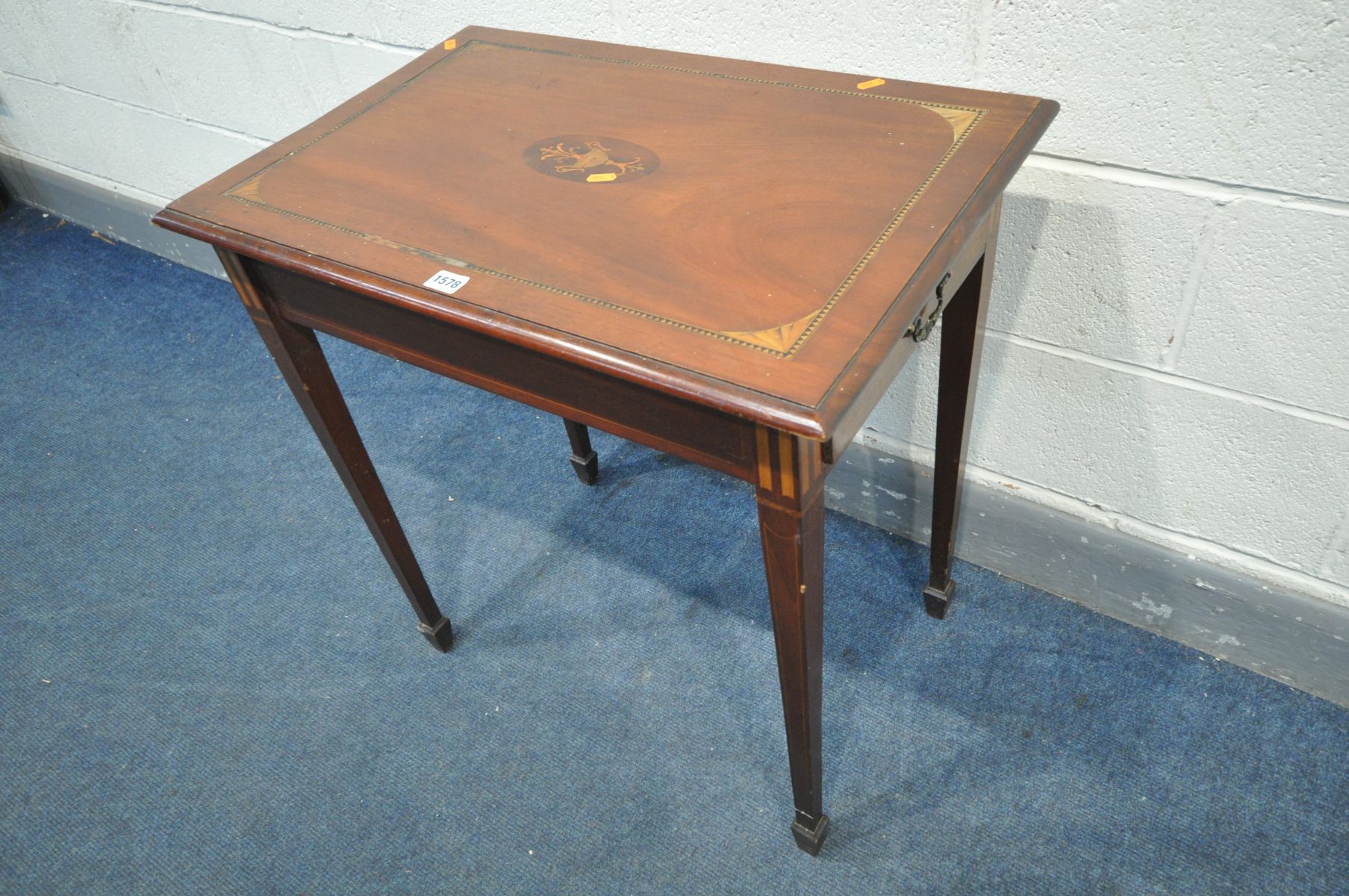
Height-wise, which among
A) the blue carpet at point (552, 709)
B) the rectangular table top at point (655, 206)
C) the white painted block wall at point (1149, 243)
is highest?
the rectangular table top at point (655, 206)

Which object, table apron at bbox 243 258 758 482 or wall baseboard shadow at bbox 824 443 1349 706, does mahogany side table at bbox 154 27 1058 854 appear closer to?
table apron at bbox 243 258 758 482

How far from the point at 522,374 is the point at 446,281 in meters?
0.11

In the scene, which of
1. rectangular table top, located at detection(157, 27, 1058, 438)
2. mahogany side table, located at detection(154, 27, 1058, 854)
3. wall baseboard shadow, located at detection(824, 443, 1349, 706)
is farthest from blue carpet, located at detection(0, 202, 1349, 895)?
rectangular table top, located at detection(157, 27, 1058, 438)

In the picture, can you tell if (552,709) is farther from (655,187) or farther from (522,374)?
(655,187)

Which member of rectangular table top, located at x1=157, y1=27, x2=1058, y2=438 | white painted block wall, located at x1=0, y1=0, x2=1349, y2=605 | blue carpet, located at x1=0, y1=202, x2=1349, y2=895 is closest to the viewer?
rectangular table top, located at x1=157, y1=27, x2=1058, y2=438

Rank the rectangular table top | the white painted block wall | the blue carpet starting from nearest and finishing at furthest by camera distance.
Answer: the rectangular table top, the white painted block wall, the blue carpet

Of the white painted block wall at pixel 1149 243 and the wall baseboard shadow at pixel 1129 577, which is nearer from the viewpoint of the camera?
the white painted block wall at pixel 1149 243

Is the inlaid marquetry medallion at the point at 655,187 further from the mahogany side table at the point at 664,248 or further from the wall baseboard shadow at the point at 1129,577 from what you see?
the wall baseboard shadow at the point at 1129,577

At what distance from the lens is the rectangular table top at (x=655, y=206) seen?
2.61 feet

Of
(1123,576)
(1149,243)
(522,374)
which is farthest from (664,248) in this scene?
(1123,576)

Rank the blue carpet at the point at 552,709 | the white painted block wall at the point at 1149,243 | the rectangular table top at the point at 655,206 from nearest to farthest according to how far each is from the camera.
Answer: the rectangular table top at the point at 655,206 → the white painted block wall at the point at 1149,243 → the blue carpet at the point at 552,709

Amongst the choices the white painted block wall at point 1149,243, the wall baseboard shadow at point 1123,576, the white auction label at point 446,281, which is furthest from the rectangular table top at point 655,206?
the wall baseboard shadow at point 1123,576

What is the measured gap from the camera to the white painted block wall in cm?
101

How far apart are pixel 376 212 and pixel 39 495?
1316 mm
